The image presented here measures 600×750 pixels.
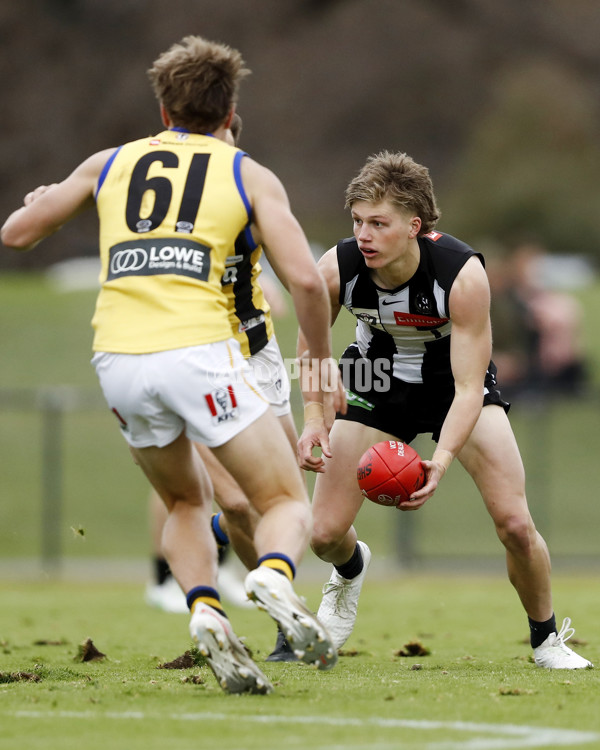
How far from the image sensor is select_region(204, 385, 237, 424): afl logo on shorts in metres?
4.55

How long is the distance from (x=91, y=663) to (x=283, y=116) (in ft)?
85.8

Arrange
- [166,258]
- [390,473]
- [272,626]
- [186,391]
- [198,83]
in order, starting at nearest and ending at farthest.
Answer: [186,391] < [166,258] < [198,83] < [390,473] < [272,626]

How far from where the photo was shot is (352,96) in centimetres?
3225

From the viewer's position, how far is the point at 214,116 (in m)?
4.84

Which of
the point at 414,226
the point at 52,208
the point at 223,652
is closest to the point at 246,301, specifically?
the point at 414,226

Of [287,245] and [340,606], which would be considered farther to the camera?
[340,606]

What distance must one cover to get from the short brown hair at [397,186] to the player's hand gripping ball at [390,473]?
998mm

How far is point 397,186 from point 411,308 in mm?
551

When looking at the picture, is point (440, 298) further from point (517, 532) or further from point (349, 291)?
point (517, 532)

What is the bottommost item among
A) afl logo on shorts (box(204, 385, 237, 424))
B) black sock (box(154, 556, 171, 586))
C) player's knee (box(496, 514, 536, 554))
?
black sock (box(154, 556, 171, 586))

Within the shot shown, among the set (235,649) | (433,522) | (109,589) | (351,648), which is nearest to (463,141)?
(433,522)

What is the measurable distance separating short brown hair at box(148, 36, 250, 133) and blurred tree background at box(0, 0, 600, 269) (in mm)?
21204

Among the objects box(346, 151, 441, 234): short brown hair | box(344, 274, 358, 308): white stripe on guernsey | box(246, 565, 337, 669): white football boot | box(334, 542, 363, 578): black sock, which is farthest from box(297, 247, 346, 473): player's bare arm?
box(246, 565, 337, 669): white football boot

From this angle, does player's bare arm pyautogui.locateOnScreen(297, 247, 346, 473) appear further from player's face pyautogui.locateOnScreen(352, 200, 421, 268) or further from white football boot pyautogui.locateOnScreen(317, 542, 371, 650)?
white football boot pyautogui.locateOnScreen(317, 542, 371, 650)
